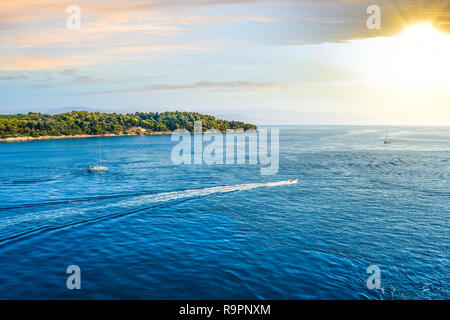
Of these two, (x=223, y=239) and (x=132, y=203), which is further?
(x=132, y=203)

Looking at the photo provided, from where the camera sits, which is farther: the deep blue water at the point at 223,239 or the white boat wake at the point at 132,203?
the white boat wake at the point at 132,203

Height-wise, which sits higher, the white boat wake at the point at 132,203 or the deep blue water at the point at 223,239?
the white boat wake at the point at 132,203

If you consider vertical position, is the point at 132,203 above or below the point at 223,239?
above

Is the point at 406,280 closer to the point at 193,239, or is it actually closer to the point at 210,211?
the point at 193,239

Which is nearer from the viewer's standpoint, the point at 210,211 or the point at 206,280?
the point at 206,280

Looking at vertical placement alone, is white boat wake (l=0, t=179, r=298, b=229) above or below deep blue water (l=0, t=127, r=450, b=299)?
above

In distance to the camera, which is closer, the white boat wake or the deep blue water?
the deep blue water

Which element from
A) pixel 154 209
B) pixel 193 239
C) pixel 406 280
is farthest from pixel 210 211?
pixel 406 280
